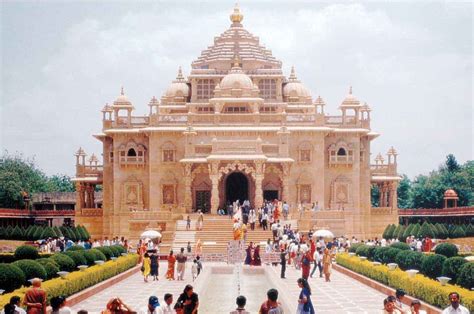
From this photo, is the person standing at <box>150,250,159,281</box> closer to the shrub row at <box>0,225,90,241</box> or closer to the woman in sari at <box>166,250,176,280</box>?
the woman in sari at <box>166,250,176,280</box>

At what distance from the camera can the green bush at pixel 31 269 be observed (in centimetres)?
2523

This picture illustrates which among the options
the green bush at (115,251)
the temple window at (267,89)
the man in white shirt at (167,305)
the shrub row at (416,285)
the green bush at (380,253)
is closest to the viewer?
the man in white shirt at (167,305)

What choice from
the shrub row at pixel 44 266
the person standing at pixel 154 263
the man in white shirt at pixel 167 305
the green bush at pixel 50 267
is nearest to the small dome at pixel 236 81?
the shrub row at pixel 44 266

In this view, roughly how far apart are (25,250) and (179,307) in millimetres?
20601

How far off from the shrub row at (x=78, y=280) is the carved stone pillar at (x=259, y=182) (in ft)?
54.4

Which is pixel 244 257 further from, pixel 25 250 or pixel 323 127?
pixel 323 127

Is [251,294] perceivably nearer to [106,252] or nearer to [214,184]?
[106,252]

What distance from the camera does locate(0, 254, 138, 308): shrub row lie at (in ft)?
72.8

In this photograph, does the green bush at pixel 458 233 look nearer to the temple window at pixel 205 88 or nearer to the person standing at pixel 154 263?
the temple window at pixel 205 88

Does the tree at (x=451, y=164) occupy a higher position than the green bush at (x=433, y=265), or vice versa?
the tree at (x=451, y=164)

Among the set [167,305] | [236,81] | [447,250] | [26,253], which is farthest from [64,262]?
[236,81]

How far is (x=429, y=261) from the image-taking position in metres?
27.8

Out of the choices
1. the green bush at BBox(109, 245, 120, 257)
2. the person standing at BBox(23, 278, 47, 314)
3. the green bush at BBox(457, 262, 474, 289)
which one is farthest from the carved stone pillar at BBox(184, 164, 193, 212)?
the person standing at BBox(23, 278, 47, 314)

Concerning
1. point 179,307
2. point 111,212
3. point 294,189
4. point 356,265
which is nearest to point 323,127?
point 294,189
